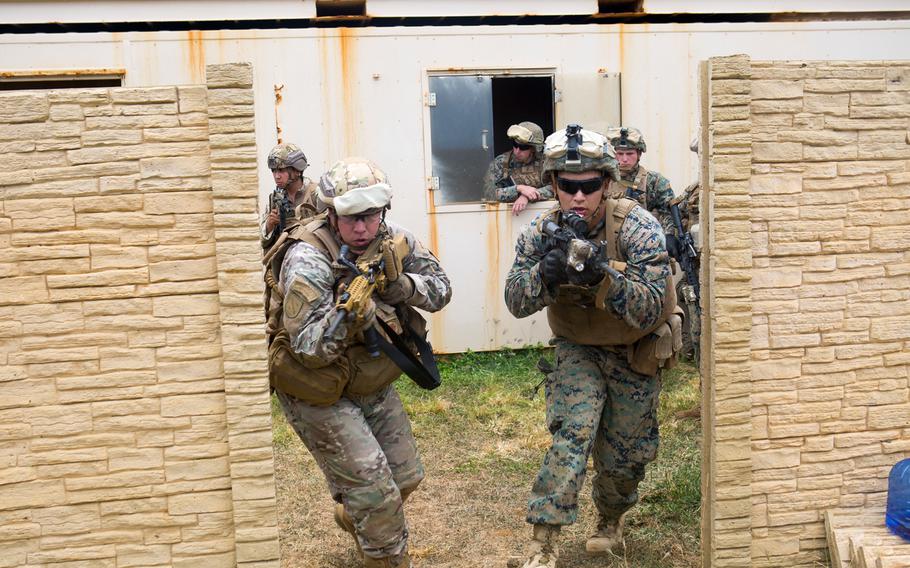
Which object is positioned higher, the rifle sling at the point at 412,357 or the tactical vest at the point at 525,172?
the tactical vest at the point at 525,172

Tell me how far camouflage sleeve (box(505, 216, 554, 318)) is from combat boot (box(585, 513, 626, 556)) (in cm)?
142

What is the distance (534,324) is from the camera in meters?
9.22

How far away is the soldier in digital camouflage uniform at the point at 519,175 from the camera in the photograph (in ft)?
29.6

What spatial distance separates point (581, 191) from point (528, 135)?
458 cm

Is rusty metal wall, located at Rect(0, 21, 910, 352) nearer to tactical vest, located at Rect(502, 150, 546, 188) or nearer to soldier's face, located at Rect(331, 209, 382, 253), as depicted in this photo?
tactical vest, located at Rect(502, 150, 546, 188)

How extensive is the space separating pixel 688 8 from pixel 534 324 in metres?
Result: 3.16

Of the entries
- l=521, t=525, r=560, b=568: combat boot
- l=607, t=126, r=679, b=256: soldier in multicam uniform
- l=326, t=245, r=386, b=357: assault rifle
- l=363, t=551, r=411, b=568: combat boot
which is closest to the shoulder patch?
l=326, t=245, r=386, b=357: assault rifle

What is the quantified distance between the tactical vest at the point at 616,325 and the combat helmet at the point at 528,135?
434cm

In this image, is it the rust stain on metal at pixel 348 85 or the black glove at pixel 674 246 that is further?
the rust stain on metal at pixel 348 85

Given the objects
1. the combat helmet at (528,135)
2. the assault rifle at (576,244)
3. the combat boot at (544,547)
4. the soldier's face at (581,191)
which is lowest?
the combat boot at (544,547)

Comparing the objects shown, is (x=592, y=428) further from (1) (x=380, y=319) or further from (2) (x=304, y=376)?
(2) (x=304, y=376)

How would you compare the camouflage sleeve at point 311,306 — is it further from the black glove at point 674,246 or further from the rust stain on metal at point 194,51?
the black glove at point 674,246

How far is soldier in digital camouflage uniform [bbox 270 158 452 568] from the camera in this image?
445 cm

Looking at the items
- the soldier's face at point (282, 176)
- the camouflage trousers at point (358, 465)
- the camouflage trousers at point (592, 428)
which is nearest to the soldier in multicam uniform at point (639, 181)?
the soldier's face at point (282, 176)
